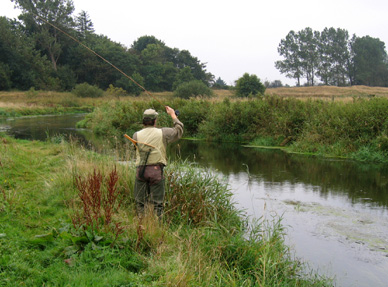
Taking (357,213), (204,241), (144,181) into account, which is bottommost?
(357,213)

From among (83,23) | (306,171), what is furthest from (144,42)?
(306,171)

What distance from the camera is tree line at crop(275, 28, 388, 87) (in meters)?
90.2

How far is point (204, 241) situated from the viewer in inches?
213

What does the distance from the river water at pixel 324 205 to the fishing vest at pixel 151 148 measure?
1743mm

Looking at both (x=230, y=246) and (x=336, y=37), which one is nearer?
(x=230, y=246)

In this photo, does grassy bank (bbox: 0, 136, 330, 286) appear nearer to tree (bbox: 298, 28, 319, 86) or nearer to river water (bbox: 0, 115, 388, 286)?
river water (bbox: 0, 115, 388, 286)

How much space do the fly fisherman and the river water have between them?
1.66 m

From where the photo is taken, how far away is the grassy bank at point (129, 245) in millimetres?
4121

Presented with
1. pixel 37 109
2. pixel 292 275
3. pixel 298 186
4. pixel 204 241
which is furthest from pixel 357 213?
pixel 37 109

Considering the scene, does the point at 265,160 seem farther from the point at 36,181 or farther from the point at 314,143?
the point at 36,181

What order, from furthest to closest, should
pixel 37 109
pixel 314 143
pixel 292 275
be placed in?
pixel 37 109 < pixel 314 143 < pixel 292 275

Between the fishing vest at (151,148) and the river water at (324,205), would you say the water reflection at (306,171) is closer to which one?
the river water at (324,205)

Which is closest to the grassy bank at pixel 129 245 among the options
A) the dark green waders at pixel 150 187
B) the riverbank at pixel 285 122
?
the dark green waders at pixel 150 187

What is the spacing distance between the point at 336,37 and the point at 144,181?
96.1 m
